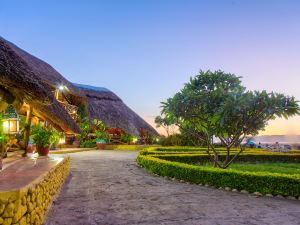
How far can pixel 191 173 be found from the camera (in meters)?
11.0

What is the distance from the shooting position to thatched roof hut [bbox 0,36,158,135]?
6.70m

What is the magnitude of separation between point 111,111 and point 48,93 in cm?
2939

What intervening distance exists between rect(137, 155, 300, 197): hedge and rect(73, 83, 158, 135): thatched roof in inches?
953

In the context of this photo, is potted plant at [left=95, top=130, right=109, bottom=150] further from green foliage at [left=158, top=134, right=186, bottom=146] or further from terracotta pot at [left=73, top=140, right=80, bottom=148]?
green foliage at [left=158, top=134, right=186, bottom=146]

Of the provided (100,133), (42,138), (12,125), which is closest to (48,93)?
(12,125)

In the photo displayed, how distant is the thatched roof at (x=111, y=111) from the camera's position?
3553cm

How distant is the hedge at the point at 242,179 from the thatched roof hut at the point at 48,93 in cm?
480

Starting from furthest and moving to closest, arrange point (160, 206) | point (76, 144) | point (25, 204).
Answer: point (76, 144) < point (160, 206) < point (25, 204)

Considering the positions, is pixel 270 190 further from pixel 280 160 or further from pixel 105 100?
pixel 105 100

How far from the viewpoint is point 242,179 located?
948cm

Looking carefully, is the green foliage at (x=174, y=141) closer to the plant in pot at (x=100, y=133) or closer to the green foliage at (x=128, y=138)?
the green foliage at (x=128, y=138)

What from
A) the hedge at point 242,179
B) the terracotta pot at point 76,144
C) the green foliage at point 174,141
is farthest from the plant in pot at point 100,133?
the hedge at point 242,179

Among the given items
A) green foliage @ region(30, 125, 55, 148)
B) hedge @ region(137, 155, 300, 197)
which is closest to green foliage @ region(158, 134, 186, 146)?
hedge @ region(137, 155, 300, 197)

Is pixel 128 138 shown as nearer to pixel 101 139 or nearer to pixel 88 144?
pixel 101 139
